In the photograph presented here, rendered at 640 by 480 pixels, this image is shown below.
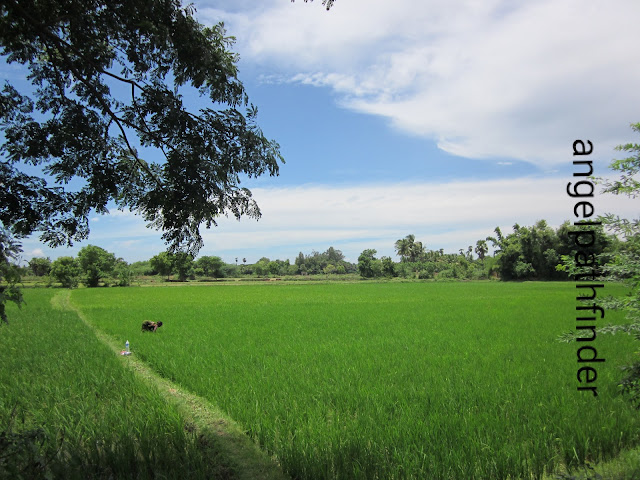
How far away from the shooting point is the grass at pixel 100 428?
353cm

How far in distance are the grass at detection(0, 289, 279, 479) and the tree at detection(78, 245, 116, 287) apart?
156ft

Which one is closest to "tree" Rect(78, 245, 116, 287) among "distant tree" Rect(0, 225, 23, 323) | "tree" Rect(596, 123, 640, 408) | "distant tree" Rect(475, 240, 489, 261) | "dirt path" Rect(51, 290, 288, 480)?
"dirt path" Rect(51, 290, 288, 480)

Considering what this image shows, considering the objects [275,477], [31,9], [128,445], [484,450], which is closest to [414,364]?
[484,450]

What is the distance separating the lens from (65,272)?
157ft

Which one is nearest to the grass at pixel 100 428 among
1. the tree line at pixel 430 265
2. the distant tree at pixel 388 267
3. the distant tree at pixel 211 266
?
the tree line at pixel 430 265

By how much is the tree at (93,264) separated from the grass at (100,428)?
47541 millimetres

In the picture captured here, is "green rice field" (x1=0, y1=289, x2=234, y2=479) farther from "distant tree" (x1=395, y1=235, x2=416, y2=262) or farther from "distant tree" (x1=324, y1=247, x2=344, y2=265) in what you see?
"distant tree" (x1=324, y1=247, x2=344, y2=265)

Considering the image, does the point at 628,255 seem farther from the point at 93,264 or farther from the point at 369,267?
the point at 369,267

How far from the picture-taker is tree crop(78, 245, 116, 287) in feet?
158

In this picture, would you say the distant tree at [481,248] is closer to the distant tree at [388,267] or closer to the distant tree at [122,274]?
the distant tree at [388,267]

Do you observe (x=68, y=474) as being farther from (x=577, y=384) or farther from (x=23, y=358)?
(x=577, y=384)

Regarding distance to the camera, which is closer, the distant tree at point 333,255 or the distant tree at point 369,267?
the distant tree at point 369,267

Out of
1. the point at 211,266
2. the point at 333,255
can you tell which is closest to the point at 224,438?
the point at 211,266

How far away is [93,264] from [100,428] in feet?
173
